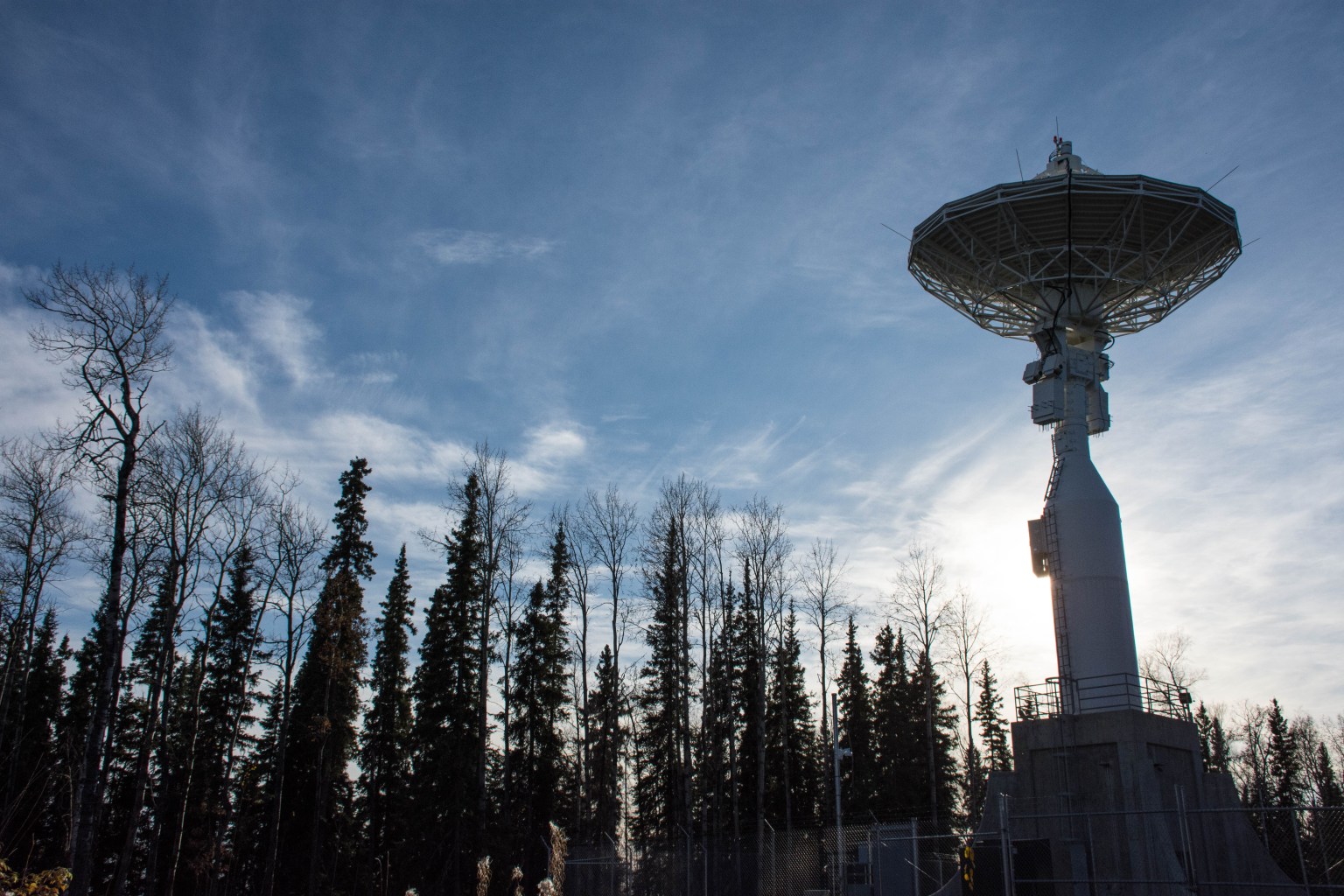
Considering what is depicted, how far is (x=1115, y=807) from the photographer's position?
20812 millimetres

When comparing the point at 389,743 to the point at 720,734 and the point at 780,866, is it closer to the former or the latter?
the point at 720,734

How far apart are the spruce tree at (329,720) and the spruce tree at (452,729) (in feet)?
10.5

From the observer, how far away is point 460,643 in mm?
39656

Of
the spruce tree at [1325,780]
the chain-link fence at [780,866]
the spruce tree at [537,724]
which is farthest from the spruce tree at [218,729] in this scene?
the spruce tree at [1325,780]

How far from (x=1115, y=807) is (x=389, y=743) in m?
33.2

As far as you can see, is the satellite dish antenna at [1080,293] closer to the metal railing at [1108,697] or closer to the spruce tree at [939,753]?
the metal railing at [1108,697]

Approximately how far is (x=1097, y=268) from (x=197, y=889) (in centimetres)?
4263

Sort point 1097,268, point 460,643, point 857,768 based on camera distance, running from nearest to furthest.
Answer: point 1097,268 < point 460,643 < point 857,768

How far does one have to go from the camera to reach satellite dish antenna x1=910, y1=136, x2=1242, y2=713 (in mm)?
23812

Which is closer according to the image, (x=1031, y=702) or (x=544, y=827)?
(x=1031, y=702)

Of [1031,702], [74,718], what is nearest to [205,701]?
[74,718]

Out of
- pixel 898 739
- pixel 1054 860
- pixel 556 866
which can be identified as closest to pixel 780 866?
pixel 556 866

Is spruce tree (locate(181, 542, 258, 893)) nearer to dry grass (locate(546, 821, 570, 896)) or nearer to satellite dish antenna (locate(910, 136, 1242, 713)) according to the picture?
dry grass (locate(546, 821, 570, 896))

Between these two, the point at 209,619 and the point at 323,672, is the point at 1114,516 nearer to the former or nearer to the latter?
the point at 209,619
